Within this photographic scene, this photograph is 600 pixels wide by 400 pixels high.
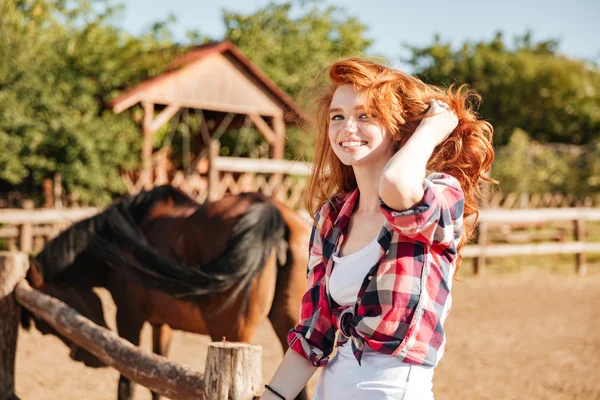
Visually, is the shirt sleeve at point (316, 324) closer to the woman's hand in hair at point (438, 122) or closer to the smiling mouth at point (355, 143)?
the smiling mouth at point (355, 143)

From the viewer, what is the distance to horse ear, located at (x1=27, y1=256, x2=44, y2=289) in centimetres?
425

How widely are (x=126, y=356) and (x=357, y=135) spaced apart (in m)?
1.93

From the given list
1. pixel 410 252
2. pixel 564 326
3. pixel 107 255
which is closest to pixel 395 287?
pixel 410 252

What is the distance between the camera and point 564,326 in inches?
291

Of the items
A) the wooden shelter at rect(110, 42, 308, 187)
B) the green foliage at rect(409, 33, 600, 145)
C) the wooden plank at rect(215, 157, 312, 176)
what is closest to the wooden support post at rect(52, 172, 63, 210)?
the wooden shelter at rect(110, 42, 308, 187)

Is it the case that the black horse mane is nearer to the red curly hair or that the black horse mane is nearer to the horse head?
the horse head

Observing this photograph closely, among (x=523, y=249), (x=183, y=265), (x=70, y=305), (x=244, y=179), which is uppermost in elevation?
Result: (x=244, y=179)

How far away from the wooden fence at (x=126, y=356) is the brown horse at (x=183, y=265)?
0.21m

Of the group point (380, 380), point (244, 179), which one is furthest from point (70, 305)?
point (244, 179)

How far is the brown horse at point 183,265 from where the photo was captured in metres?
3.90

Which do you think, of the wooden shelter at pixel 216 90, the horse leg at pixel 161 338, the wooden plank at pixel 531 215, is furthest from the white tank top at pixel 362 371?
the wooden shelter at pixel 216 90

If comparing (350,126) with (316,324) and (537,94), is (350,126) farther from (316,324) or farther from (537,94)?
(537,94)

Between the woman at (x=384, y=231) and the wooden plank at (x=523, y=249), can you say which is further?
the wooden plank at (x=523, y=249)

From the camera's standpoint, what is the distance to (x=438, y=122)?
5.12 feet
